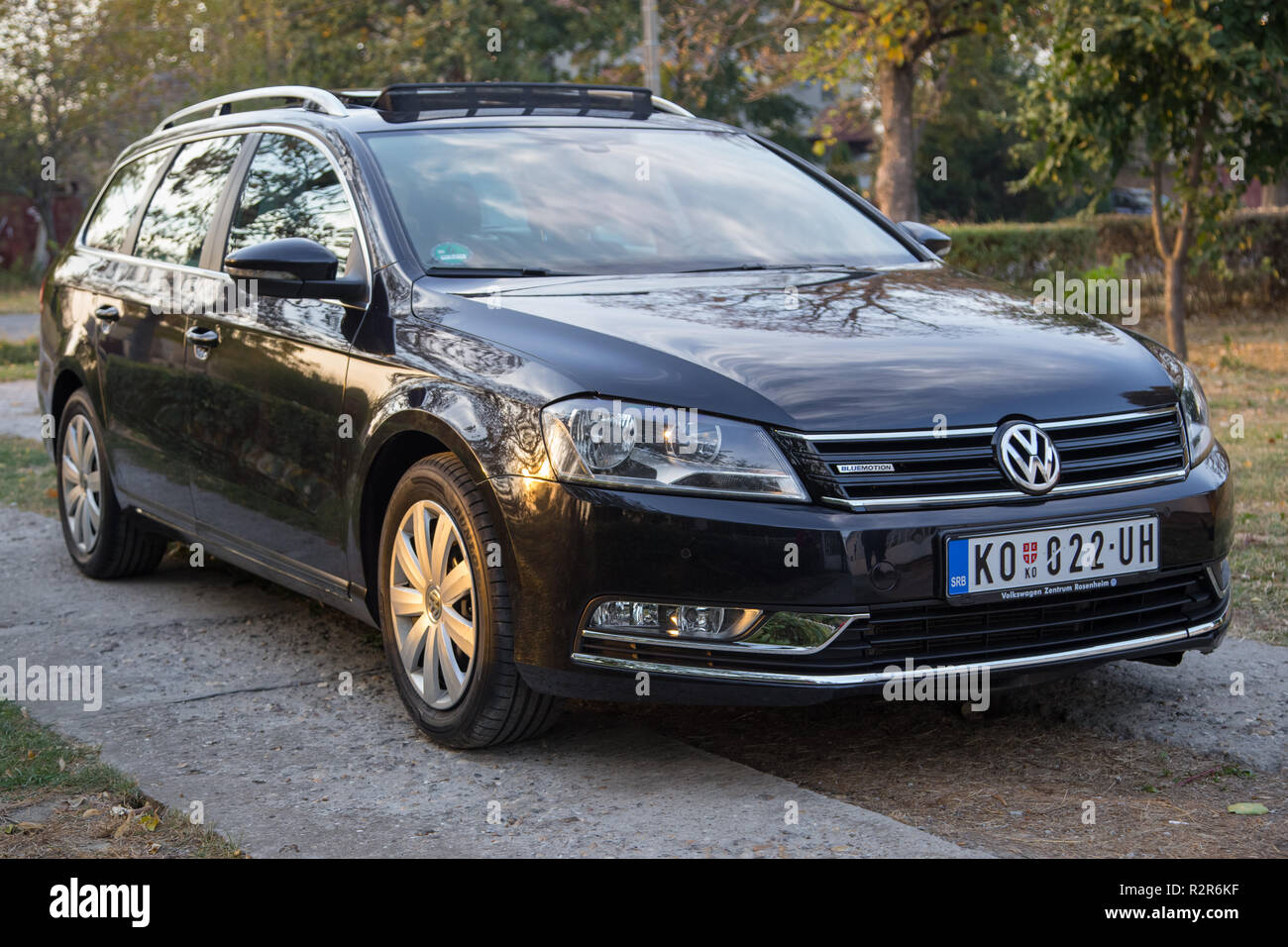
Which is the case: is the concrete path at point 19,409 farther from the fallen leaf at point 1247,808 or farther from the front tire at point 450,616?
the fallen leaf at point 1247,808

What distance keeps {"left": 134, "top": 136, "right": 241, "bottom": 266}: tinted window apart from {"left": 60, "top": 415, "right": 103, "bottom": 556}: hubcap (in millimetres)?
813

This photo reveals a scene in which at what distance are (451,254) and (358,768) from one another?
1.43m

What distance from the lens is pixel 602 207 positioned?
4656 millimetres

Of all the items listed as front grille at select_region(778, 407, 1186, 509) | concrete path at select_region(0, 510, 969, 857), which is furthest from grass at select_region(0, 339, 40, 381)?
front grille at select_region(778, 407, 1186, 509)

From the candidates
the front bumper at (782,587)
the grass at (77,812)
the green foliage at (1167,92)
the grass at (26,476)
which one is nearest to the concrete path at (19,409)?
the grass at (26,476)

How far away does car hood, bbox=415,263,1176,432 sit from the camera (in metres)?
3.48

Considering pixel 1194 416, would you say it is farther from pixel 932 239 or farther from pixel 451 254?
pixel 451 254

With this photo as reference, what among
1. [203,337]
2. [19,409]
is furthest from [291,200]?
[19,409]

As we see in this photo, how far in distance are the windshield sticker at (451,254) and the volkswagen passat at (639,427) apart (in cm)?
1

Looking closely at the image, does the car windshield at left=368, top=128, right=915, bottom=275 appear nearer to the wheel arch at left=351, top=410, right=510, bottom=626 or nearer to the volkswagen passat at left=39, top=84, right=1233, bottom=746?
the volkswagen passat at left=39, top=84, right=1233, bottom=746

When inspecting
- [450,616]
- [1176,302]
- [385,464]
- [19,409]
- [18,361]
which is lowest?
[18,361]

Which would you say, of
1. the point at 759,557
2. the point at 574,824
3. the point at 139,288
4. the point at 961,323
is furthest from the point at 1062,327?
the point at 139,288
